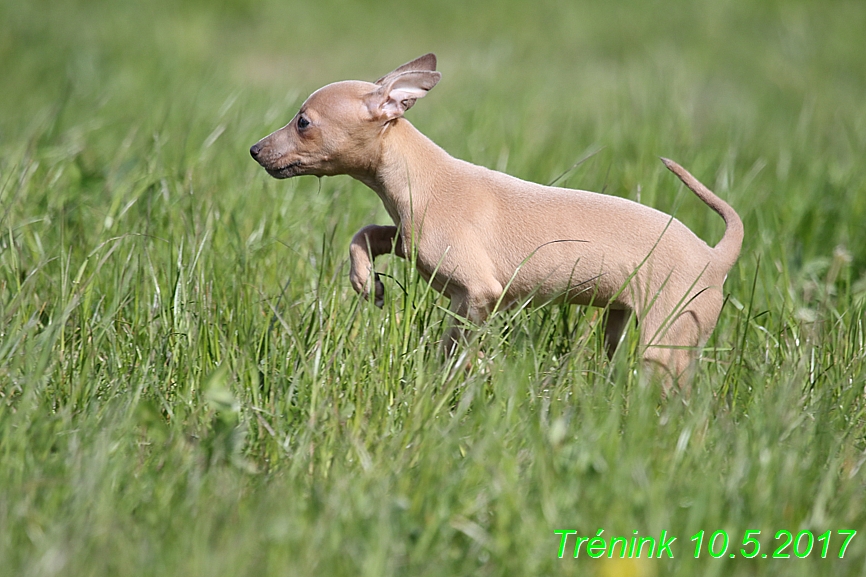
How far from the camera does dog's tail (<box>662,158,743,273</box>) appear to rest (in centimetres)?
278

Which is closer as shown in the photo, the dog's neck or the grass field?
the grass field

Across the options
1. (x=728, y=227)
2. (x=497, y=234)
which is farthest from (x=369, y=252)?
(x=728, y=227)

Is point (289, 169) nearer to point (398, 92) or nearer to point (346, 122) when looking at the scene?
point (346, 122)

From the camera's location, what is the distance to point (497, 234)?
9.11 ft

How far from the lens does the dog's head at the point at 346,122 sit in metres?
2.72

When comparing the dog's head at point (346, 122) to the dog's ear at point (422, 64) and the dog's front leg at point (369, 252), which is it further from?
the dog's front leg at point (369, 252)

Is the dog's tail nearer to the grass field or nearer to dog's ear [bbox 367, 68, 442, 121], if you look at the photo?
the grass field

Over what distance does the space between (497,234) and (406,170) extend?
354 mm

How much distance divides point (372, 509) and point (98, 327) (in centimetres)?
120

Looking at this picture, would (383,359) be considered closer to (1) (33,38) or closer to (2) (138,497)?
(2) (138,497)

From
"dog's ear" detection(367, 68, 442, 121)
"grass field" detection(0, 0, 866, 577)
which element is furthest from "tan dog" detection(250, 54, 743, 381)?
"grass field" detection(0, 0, 866, 577)

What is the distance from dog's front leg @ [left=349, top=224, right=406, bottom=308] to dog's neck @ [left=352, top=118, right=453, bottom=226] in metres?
0.10

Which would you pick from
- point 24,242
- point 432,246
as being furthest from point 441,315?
point 24,242

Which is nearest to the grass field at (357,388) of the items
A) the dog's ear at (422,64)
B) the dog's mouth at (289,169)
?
the dog's mouth at (289,169)
